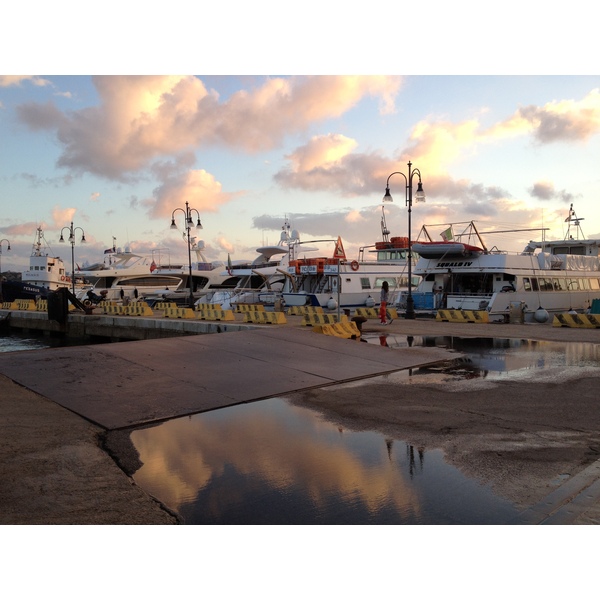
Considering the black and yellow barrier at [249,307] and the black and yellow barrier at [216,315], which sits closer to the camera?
the black and yellow barrier at [216,315]

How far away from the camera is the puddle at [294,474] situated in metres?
4.50

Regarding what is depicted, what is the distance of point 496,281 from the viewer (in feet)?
85.3

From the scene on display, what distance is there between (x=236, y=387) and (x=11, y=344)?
27.1 metres

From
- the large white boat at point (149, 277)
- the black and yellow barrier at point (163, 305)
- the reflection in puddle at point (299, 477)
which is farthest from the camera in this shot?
the large white boat at point (149, 277)

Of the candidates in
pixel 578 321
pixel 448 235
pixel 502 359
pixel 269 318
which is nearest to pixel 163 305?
pixel 269 318

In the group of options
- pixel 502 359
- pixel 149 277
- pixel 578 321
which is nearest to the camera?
pixel 502 359

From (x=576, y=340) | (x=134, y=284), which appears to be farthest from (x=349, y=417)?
(x=134, y=284)

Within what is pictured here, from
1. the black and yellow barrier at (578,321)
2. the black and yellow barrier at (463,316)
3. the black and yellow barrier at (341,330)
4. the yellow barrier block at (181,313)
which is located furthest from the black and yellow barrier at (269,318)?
the black and yellow barrier at (578,321)

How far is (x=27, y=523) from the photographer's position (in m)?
4.14

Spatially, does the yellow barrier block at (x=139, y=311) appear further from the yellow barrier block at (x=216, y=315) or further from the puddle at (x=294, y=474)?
the puddle at (x=294, y=474)

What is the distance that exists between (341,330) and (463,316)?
8791 millimetres

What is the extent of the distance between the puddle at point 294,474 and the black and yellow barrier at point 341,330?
303 inches

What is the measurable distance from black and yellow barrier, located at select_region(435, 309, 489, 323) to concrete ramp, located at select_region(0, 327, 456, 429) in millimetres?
9510

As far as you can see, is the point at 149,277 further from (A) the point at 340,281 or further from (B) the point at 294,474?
(B) the point at 294,474
